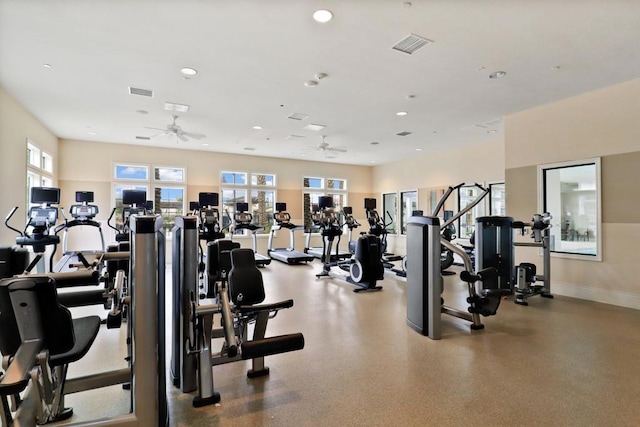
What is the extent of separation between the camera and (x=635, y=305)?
193 inches

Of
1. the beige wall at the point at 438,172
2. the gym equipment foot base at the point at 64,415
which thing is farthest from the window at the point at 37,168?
the beige wall at the point at 438,172

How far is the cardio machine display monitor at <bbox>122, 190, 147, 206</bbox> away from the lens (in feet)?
23.2

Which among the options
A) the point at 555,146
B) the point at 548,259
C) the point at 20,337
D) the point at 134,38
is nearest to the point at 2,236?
the point at 134,38

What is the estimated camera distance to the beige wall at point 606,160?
16.4 ft

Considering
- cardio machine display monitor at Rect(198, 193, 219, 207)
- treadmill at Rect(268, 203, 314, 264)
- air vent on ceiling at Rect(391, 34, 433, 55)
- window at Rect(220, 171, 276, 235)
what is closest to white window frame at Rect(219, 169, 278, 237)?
window at Rect(220, 171, 276, 235)

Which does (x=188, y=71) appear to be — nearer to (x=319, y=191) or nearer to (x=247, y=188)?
(x=247, y=188)

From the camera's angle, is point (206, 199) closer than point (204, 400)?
No

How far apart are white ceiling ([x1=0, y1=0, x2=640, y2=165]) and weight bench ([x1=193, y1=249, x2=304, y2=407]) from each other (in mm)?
2620

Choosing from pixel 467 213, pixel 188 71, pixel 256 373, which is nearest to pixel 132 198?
pixel 188 71

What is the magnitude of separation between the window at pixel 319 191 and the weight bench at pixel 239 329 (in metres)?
9.25

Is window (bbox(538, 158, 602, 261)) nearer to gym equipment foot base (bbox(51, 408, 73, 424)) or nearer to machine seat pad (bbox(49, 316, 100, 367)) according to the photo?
machine seat pad (bbox(49, 316, 100, 367))

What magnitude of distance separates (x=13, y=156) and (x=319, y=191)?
8725mm

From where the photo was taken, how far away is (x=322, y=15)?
133 inches

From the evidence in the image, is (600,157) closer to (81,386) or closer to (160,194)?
(81,386)
